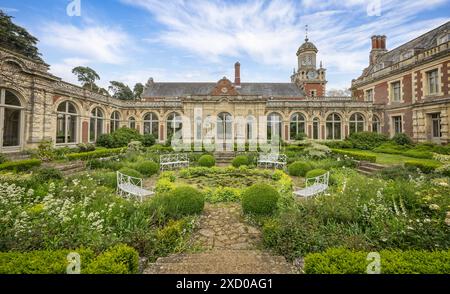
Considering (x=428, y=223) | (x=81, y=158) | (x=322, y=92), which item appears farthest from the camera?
(x=322, y=92)

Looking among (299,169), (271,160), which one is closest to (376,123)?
(271,160)

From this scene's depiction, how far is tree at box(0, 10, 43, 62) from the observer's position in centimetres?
2093

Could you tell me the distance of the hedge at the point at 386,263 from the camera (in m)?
2.02

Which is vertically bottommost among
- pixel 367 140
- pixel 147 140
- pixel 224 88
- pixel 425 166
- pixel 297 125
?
pixel 425 166

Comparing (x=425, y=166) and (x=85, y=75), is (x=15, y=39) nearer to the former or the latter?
(x=85, y=75)

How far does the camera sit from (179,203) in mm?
4727

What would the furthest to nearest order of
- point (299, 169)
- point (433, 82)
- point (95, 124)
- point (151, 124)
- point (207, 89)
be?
point (207, 89)
point (151, 124)
point (95, 124)
point (433, 82)
point (299, 169)

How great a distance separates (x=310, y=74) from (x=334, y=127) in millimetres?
11604

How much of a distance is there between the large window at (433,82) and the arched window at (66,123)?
1107 inches
